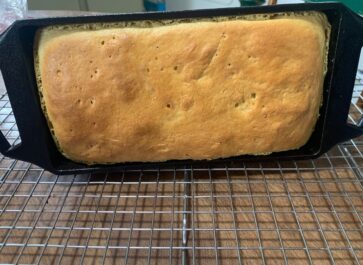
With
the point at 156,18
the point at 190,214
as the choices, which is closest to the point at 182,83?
the point at 156,18

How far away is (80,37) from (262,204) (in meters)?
0.49

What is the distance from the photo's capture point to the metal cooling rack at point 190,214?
580mm

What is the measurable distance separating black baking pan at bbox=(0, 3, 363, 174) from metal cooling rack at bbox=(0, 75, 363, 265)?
39 mm

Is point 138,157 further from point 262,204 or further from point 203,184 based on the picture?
point 262,204

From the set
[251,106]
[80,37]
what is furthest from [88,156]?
[251,106]

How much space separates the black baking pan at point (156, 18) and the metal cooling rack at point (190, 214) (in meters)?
0.04

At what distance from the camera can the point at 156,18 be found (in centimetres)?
62

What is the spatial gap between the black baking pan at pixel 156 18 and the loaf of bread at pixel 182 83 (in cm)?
→ 2

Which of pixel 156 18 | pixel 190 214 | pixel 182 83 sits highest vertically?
pixel 156 18

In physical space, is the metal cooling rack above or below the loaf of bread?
below

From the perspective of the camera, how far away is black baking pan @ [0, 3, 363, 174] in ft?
2.02

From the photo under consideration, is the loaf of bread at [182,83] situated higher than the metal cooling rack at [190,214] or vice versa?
A: the loaf of bread at [182,83]

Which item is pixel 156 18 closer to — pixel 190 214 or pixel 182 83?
pixel 182 83

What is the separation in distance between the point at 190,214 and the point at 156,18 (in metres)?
0.39
